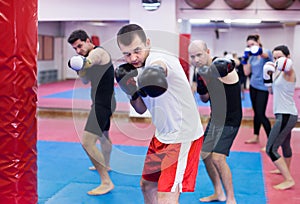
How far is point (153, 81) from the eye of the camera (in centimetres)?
132

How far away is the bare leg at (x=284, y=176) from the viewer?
286 cm

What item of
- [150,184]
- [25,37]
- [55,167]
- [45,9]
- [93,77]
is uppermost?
[45,9]

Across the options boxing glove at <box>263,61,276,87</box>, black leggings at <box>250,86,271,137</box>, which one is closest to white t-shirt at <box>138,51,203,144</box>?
boxing glove at <box>263,61,276,87</box>

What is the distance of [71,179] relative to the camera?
10.1 feet

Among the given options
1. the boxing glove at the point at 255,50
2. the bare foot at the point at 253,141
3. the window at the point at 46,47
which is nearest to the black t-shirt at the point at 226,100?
the boxing glove at the point at 255,50

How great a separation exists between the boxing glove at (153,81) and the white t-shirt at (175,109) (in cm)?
26

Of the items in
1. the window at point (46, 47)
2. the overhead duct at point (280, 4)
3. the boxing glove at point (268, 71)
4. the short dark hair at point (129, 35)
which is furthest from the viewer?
the window at point (46, 47)

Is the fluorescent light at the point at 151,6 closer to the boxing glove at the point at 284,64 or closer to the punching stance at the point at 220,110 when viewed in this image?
the boxing glove at the point at 284,64

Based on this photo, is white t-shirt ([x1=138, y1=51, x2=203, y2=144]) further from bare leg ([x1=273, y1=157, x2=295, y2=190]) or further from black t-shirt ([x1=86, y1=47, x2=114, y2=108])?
bare leg ([x1=273, y1=157, x2=295, y2=190])

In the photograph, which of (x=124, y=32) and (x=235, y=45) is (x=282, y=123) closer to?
(x=124, y=32)

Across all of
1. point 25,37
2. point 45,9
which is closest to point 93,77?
point 25,37

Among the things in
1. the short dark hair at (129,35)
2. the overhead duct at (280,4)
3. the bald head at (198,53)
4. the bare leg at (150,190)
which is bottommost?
the bare leg at (150,190)

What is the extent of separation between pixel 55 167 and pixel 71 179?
378 mm

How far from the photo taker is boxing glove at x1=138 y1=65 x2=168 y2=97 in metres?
A: 1.33
